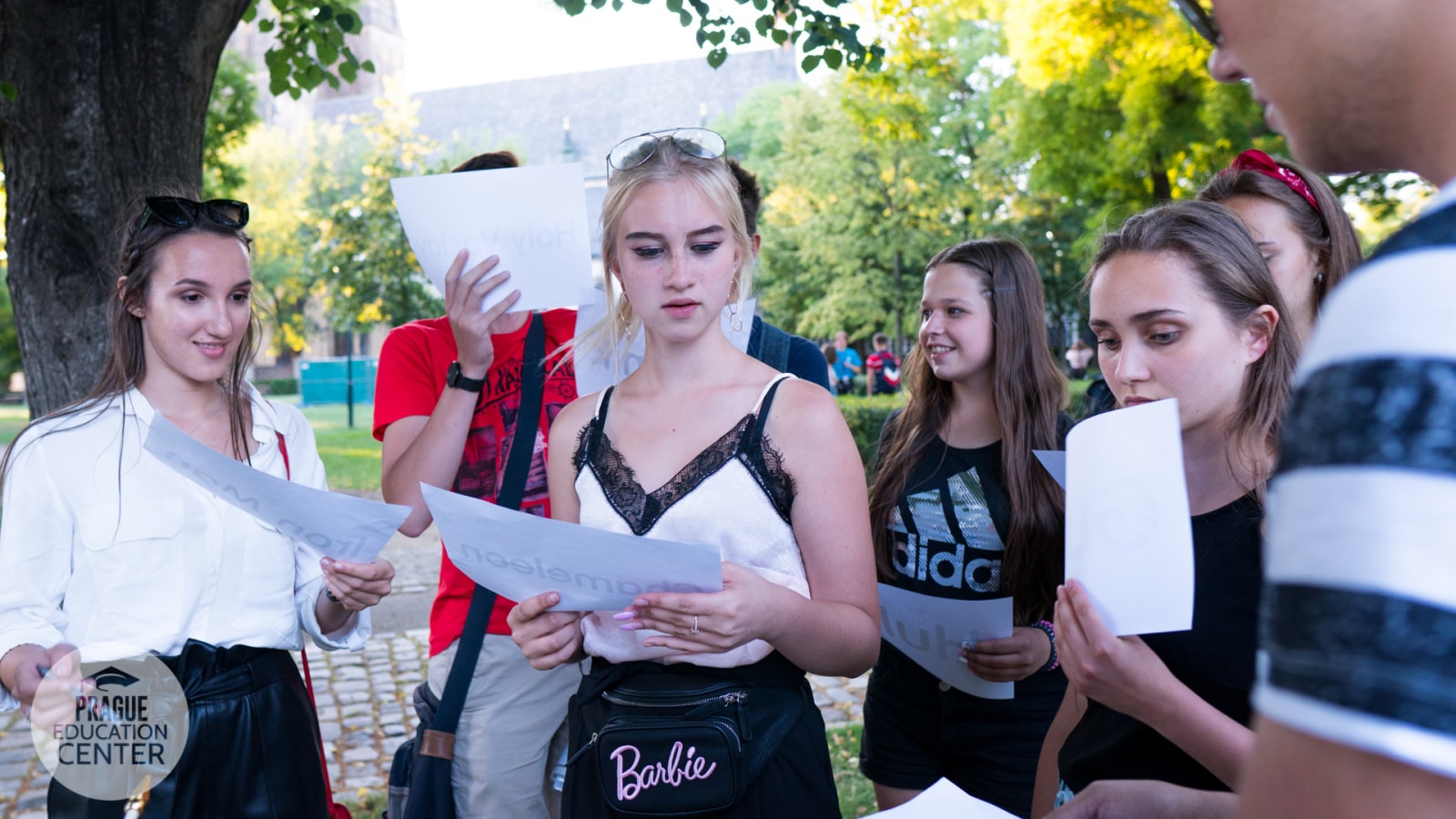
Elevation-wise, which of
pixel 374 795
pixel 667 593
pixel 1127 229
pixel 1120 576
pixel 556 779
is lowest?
pixel 374 795

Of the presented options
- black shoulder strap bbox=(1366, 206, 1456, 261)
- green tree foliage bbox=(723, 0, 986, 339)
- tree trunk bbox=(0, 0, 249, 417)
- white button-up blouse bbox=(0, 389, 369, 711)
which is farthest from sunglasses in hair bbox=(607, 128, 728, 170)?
green tree foliage bbox=(723, 0, 986, 339)

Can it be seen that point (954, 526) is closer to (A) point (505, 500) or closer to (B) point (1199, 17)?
(A) point (505, 500)

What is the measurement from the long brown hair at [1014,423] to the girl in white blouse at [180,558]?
154cm

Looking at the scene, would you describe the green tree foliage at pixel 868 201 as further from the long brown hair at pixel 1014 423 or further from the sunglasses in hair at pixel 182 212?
the sunglasses in hair at pixel 182 212

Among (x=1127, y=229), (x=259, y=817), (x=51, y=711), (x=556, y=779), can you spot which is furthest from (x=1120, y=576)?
(x=51, y=711)

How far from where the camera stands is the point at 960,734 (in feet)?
8.89

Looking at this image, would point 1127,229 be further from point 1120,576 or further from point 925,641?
point 925,641

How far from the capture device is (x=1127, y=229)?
6.71 ft

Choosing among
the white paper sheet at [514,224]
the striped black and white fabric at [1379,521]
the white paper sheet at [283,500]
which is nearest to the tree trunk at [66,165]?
the white paper sheet at [514,224]

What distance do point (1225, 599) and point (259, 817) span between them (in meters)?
2.02

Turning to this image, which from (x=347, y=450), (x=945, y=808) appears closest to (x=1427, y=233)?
(x=945, y=808)

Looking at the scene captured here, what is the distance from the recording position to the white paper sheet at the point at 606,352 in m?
2.56

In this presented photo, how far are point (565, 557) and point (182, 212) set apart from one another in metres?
1.50

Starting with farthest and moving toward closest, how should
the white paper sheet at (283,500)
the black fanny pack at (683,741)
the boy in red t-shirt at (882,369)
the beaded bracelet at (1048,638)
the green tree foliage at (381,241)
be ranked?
the green tree foliage at (381,241) → the boy in red t-shirt at (882,369) → the beaded bracelet at (1048,638) → the white paper sheet at (283,500) → the black fanny pack at (683,741)
